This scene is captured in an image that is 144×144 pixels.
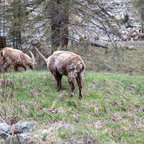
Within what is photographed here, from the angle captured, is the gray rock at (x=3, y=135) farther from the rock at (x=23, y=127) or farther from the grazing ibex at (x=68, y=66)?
the grazing ibex at (x=68, y=66)

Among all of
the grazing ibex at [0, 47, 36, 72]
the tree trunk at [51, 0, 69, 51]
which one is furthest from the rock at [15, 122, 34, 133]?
the tree trunk at [51, 0, 69, 51]

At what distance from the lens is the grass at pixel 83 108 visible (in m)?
5.45

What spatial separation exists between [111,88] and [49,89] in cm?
268

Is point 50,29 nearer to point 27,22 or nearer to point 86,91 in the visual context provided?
point 27,22

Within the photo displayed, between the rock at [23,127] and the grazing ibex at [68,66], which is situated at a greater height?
the grazing ibex at [68,66]

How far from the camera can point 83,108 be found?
7.30 m

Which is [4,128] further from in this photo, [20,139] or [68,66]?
[68,66]

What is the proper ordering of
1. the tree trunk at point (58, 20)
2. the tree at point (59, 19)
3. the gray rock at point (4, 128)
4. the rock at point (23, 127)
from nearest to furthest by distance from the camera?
1. the gray rock at point (4, 128)
2. the rock at point (23, 127)
3. the tree trunk at point (58, 20)
4. the tree at point (59, 19)

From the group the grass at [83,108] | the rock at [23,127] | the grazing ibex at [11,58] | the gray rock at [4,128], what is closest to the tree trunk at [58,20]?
the grazing ibex at [11,58]

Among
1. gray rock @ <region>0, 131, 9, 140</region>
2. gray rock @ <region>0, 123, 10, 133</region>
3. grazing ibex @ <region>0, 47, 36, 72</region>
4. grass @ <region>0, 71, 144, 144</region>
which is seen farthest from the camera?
grazing ibex @ <region>0, 47, 36, 72</region>

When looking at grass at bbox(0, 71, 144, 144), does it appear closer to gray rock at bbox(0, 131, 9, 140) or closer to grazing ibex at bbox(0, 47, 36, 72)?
gray rock at bbox(0, 131, 9, 140)

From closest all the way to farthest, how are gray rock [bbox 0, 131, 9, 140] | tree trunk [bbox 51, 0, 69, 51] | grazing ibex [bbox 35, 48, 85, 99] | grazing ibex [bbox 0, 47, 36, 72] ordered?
gray rock [bbox 0, 131, 9, 140]
grazing ibex [bbox 35, 48, 85, 99]
grazing ibex [bbox 0, 47, 36, 72]
tree trunk [bbox 51, 0, 69, 51]

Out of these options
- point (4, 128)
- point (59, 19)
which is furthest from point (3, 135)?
point (59, 19)

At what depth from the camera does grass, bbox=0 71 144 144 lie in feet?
17.9
